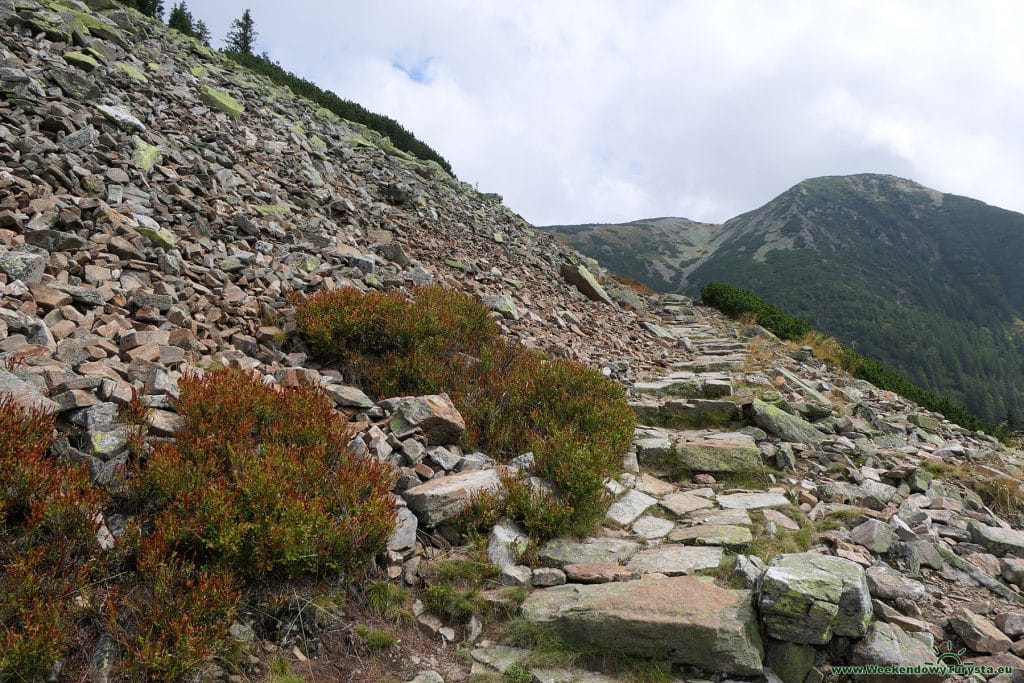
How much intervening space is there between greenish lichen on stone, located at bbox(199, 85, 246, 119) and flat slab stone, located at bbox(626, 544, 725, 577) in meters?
16.0

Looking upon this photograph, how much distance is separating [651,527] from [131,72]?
1520 centimetres

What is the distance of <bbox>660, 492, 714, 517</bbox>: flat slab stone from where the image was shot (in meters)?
5.39

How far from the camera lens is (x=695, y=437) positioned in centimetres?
758

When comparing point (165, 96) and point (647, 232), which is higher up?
point (647, 232)

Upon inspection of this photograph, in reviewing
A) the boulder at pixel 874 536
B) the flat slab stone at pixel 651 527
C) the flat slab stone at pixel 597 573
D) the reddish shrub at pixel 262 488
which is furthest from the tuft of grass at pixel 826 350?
the reddish shrub at pixel 262 488

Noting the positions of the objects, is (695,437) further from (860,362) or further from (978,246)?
(978,246)

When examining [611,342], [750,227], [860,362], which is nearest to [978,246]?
[750,227]

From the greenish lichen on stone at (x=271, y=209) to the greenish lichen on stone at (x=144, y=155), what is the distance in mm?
1831

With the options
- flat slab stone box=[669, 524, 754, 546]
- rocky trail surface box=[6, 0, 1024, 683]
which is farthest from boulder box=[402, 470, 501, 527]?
flat slab stone box=[669, 524, 754, 546]

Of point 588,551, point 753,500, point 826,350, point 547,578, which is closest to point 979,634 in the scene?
point 753,500

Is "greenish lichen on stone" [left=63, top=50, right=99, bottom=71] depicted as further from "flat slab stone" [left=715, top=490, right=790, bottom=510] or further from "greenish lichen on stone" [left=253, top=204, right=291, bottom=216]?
"flat slab stone" [left=715, top=490, right=790, bottom=510]

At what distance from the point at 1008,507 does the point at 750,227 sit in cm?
17805

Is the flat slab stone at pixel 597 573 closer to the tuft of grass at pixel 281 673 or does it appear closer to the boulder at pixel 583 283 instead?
the tuft of grass at pixel 281 673

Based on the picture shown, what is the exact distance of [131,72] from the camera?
1241 centimetres
